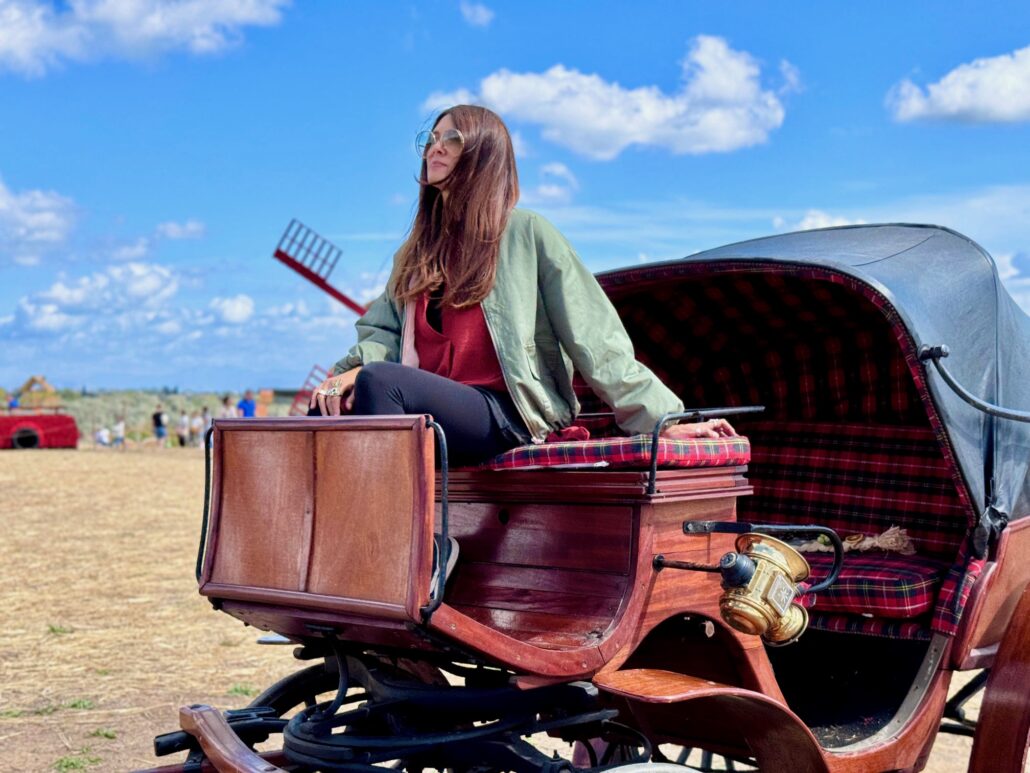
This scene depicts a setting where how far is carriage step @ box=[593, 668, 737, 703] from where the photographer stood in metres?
2.79

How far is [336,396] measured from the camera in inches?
123

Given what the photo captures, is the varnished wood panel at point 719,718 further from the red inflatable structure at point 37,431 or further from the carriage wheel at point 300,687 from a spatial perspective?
the red inflatable structure at point 37,431

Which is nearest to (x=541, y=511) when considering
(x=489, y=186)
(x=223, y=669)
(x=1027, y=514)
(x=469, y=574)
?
(x=469, y=574)

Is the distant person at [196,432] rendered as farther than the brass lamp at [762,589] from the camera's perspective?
Yes

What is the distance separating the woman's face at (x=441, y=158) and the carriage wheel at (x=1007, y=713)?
2.37m

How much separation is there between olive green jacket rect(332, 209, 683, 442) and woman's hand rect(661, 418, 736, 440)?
0.07 meters

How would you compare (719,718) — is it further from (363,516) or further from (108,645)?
(108,645)

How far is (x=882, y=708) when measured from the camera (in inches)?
160

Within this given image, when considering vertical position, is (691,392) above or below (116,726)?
above

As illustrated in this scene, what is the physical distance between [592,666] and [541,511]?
1.59 ft

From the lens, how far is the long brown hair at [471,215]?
10.1 feet

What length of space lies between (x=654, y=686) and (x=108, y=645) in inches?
219

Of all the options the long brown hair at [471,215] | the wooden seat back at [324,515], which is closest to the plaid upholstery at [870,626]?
the long brown hair at [471,215]

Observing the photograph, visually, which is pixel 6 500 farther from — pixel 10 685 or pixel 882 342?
pixel 882 342
